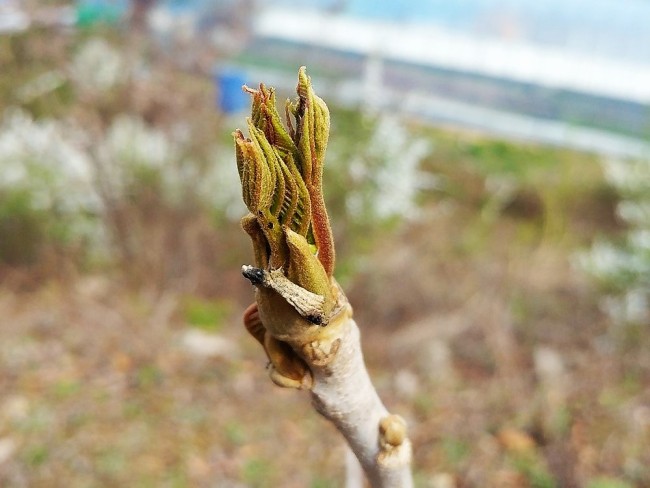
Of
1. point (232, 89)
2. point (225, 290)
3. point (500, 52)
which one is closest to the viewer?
point (225, 290)

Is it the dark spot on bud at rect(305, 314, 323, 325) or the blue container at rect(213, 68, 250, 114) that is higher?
the dark spot on bud at rect(305, 314, 323, 325)

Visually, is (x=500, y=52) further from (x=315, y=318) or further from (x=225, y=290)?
(x=315, y=318)

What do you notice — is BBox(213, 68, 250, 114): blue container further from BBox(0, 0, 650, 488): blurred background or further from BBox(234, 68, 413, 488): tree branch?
BBox(234, 68, 413, 488): tree branch

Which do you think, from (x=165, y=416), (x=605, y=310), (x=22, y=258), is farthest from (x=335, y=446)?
(x=22, y=258)

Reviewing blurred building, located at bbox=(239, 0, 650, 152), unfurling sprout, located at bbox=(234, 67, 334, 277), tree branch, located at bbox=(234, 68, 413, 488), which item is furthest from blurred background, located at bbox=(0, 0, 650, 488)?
unfurling sprout, located at bbox=(234, 67, 334, 277)

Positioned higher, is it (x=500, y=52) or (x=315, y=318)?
(x=315, y=318)

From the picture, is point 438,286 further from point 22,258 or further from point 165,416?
point 22,258

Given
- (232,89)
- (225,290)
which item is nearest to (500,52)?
(232,89)

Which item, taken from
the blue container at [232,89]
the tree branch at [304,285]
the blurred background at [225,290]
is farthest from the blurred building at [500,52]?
the tree branch at [304,285]

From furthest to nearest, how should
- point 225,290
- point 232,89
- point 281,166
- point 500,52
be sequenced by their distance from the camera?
point 500,52 → point 232,89 → point 225,290 → point 281,166
